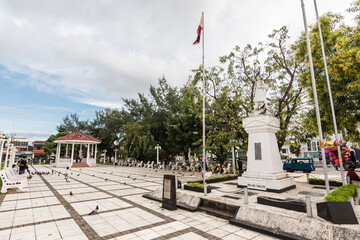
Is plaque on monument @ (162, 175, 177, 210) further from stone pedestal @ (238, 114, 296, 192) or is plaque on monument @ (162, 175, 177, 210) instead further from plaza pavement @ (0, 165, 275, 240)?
stone pedestal @ (238, 114, 296, 192)

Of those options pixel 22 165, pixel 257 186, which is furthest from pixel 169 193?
pixel 22 165

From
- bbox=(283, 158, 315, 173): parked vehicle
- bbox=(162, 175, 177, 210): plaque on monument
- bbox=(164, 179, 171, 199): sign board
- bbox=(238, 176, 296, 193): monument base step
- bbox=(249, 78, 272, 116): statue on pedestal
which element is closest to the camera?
bbox=(162, 175, 177, 210): plaque on monument

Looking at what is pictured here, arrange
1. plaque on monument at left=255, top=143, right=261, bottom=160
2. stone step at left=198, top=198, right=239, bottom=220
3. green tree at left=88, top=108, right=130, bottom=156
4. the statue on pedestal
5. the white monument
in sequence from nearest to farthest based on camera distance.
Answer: stone step at left=198, top=198, right=239, bottom=220
the white monument
plaque on monument at left=255, top=143, right=261, bottom=160
the statue on pedestal
green tree at left=88, top=108, right=130, bottom=156

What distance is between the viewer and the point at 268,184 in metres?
Result: 9.17

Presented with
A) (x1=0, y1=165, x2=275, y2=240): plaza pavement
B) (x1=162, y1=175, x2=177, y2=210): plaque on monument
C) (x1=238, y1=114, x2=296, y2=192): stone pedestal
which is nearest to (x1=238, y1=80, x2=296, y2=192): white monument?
(x1=238, y1=114, x2=296, y2=192): stone pedestal

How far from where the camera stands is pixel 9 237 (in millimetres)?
4648

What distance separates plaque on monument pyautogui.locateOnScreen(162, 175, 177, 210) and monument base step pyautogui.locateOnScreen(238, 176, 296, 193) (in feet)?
15.8

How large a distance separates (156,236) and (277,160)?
7.86 metres

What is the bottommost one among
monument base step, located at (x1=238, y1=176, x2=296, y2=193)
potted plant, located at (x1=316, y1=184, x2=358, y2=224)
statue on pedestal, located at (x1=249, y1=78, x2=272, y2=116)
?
monument base step, located at (x1=238, y1=176, x2=296, y2=193)

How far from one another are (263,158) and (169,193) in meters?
5.43

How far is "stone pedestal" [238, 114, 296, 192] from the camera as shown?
9.31 metres

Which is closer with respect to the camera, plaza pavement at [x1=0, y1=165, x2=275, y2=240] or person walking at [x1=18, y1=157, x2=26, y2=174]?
plaza pavement at [x1=0, y1=165, x2=275, y2=240]

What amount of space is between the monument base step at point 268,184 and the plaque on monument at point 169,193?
4822 mm

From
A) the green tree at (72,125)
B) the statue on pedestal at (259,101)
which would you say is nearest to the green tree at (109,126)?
the green tree at (72,125)
